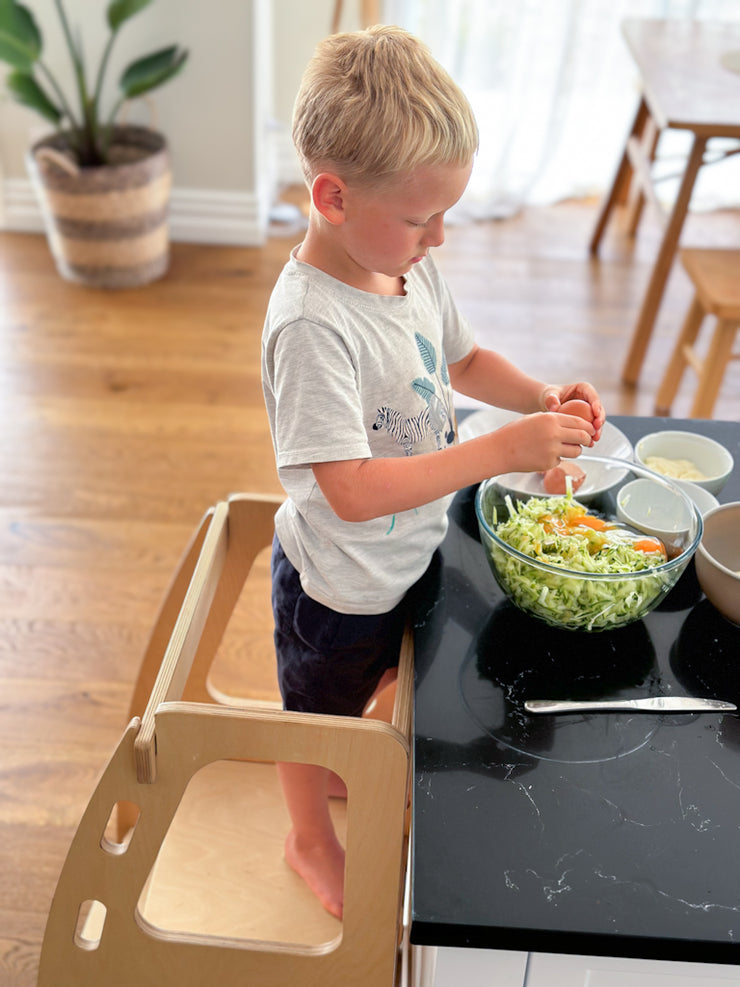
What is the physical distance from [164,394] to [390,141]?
201cm

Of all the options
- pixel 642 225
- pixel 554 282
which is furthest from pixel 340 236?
pixel 642 225

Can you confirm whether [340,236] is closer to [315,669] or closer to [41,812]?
[315,669]

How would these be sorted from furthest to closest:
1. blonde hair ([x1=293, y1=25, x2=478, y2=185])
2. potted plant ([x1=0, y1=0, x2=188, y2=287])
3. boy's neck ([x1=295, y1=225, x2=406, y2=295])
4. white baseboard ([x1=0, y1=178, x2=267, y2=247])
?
white baseboard ([x1=0, y1=178, x2=267, y2=247]), potted plant ([x1=0, y1=0, x2=188, y2=287]), boy's neck ([x1=295, y1=225, x2=406, y2=295]), blonde hair ([x1=293, y1=25, x2=478, y2=185])

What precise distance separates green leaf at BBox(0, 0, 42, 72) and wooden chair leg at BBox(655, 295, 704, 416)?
6.48 feet

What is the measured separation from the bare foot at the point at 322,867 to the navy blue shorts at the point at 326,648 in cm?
20

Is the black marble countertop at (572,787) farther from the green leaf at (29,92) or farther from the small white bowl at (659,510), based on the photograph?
the green leaf at (29,92)

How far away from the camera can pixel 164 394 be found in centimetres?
280

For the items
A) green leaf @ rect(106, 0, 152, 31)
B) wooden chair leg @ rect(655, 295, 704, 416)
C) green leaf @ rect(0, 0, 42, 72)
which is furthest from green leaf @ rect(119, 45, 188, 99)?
wooden chair leg @ rect(655, 295, 704, 416)

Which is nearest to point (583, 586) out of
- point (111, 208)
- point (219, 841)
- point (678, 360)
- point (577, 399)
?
point (577, 399)

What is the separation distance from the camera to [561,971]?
833 millimetres

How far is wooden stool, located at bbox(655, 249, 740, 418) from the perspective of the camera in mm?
2357

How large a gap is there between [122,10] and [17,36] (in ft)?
1.01

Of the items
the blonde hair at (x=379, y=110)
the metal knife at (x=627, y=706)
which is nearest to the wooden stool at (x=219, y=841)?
the metal knife at (x=627, y=706)

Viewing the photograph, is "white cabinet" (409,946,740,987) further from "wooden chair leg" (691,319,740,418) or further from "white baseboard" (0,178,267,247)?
"white baseboard" (0,178,267,247)
